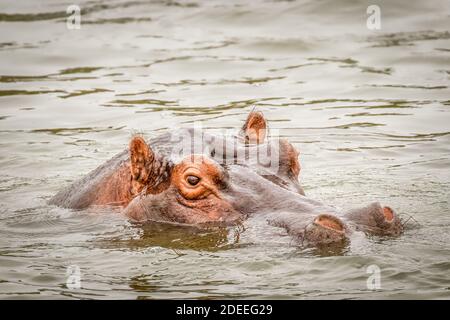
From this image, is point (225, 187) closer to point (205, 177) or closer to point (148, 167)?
point (205, 177)

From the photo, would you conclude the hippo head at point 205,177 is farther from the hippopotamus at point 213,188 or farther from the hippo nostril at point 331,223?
the hippo nostril at point 331,223

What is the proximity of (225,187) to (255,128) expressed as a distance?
1.71 meters

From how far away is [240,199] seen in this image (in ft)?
30.0

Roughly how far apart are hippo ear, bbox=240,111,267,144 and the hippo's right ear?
1.37 metres

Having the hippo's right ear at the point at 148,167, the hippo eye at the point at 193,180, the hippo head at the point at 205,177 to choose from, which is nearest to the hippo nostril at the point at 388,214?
the hippo head at the point at 205,177

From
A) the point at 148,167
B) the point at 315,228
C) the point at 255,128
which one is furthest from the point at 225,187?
the point at 255,128

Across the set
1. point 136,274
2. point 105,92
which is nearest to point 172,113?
point 105,92

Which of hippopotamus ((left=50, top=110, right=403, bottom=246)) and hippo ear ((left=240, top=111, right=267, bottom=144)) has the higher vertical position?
hippo ear ((left=240, top=111, right=267, bottom=144))

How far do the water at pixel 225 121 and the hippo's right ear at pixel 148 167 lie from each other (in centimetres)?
44

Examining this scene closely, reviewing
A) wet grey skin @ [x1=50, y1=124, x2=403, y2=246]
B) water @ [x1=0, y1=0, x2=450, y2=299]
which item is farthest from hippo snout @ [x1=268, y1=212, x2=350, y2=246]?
water @ [x1=0, y1=0, x2=450, y2=299]

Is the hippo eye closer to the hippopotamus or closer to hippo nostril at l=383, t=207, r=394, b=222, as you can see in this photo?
the hippopotamus

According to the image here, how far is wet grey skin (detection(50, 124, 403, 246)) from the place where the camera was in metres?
8.41

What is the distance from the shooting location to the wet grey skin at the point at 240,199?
27.6ft
